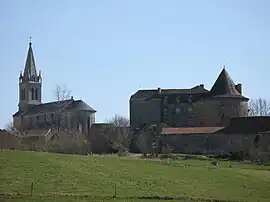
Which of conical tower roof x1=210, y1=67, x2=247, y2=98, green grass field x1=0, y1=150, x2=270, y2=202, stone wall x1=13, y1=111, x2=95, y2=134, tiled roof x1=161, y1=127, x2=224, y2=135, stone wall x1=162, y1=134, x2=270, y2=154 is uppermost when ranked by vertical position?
conical tower roof x1=210, y1=67, x2=247, y2=98

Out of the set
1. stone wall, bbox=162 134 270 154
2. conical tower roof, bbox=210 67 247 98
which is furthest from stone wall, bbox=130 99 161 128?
Answer: stone wall, bbox=162 134 270 154

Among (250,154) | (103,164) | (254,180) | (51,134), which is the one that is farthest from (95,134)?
(254,180)

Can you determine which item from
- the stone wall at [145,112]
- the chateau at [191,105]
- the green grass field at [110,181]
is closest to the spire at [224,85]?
the chateau at [191,105]

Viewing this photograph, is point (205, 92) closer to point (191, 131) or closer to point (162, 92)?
point (162, 92)

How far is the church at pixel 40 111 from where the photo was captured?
115169 mm

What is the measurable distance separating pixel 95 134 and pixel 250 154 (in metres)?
36.3

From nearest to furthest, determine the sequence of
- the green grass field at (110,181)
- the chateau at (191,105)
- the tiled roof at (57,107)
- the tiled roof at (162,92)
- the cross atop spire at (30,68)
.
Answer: the green grass field at (110,181) → the chateau at (191,105) → the tiled roof at (162,92) → the tiled roof at (57,107) → the cross atop spire at (30,68)

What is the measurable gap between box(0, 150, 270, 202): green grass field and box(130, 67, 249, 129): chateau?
196 feet

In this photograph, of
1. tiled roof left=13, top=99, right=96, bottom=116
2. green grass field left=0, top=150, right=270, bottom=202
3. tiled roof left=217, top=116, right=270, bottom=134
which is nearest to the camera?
green grass field left=0, top=150, right=270, bottom=202

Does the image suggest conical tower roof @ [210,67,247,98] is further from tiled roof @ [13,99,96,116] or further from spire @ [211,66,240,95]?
tiled roof @ [13,99,96,116]

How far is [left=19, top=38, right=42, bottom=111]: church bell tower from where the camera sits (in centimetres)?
14600

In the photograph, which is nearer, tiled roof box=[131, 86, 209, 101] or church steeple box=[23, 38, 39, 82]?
tiled roof box=[131, 86, 209, 101]

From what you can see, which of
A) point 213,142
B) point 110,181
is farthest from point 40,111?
point 110,181

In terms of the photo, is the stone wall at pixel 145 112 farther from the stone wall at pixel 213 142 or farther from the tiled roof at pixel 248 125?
the tiled roof at pixel 248 125
